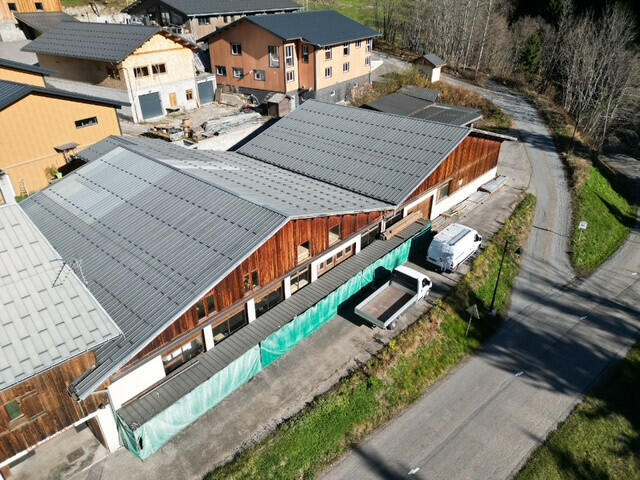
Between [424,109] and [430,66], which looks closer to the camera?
[424,109]

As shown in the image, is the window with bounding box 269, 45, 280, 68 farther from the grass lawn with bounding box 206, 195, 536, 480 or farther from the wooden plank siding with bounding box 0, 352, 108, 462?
the wooden plank siding with bounding box 0, 352, 108, 462

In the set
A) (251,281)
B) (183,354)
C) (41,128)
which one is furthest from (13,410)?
(41,128)

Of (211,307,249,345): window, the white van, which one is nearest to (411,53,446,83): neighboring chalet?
the white van

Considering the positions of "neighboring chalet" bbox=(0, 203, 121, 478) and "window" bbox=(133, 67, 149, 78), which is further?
"window" bbox=(133, 67, 149, 78)

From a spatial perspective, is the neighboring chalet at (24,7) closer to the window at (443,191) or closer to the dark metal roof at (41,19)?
the dark metal roof at (41,19)

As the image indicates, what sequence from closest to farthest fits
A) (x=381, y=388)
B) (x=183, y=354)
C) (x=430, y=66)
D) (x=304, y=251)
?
1. (x=183, y=354)
2. (x=381, y=388)
3. (x=304, y=251)
4. (x=430, y=66)

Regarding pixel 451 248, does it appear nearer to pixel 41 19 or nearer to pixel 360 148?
pixel 360 148
